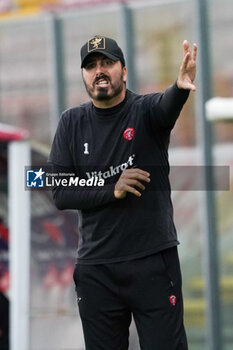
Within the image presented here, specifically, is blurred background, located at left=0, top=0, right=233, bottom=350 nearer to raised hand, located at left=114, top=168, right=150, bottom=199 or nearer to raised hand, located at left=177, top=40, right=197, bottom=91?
raised hand, located at left=114, top=168, right=150, bottom=199

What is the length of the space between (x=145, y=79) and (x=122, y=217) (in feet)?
15.1

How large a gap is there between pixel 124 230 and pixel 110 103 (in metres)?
0.46

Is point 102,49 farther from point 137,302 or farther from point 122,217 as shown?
point 137,302

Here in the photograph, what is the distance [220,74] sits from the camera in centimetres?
781

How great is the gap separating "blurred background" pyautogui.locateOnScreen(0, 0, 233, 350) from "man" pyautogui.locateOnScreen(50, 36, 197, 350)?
10.2ft

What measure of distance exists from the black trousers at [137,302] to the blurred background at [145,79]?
122 inches

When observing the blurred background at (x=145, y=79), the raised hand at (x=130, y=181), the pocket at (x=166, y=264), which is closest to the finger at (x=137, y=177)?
the raised hand at (x=130, y=181)

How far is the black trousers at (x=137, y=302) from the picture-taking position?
3.54m

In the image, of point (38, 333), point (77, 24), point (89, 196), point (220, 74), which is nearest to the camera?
point (89, 196)

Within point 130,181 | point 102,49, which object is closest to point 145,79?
point 102,49

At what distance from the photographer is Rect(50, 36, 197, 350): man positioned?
11.6 ft

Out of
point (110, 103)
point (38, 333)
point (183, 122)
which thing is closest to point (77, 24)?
point (183, 122)

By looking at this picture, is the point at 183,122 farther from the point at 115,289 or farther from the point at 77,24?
the point at 115,289

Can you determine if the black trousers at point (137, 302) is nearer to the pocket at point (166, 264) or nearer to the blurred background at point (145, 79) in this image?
the pocket at point (166, 264)
